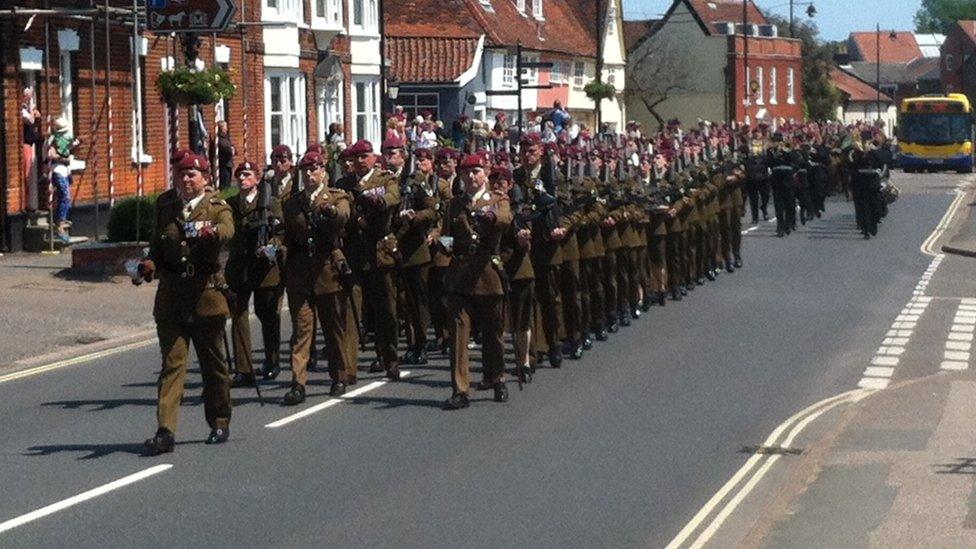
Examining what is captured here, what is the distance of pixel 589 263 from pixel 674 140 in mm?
8621

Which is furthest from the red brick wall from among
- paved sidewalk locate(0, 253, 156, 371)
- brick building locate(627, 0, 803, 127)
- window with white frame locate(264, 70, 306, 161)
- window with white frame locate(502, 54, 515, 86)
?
paved sidewalk locate(0, 253, 156, 371)

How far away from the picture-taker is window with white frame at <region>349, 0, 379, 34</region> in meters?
52.5

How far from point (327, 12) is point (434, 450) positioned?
3615 cm

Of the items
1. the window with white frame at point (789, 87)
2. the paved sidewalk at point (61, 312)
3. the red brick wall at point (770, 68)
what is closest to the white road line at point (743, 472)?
the paved sidewalk at point (61, 312)

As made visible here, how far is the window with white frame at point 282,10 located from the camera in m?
44.0

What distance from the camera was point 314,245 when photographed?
1653cm

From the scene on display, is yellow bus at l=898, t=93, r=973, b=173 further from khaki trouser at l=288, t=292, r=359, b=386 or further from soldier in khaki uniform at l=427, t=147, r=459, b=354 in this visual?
khaki trouser at l=288, t=292, r=359, b=386

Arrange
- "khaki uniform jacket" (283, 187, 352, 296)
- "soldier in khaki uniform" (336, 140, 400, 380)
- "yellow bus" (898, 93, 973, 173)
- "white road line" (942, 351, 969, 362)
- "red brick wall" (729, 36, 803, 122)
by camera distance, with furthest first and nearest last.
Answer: "red brick wall" (729, 36, 803, 122)
"yellow bus" (898, 93, 973, 173)
"white road line" (942, 351, 969, 362)
"soldier in khaki uniform" (336, 140, 400, 380)
"khaki uniform jacket" (283, 187, 352, 296)

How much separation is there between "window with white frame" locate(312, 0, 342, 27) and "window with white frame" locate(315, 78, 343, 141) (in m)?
1.36

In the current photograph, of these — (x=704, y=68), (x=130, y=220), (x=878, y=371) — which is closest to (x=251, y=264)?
(x=878, y=371)

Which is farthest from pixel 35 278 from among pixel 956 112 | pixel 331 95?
pixel 956 112

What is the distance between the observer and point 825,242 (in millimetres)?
37375

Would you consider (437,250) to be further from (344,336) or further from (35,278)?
(35,278)

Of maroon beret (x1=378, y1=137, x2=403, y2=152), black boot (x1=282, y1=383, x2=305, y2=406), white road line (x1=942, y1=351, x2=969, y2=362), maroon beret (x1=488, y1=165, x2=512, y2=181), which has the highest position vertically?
maroon beret (x1=378, y1=137, x2=403, y2=152)
